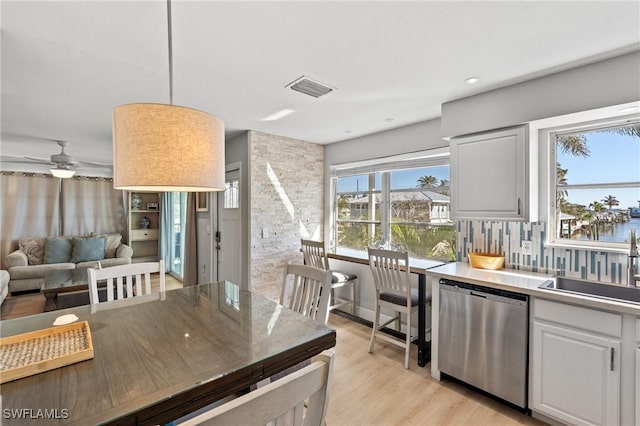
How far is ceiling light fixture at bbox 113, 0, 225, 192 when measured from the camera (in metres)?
1.04

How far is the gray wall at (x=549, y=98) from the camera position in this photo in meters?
1.81

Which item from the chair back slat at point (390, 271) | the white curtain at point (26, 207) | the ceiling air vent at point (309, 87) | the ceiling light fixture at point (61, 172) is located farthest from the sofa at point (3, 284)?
the chair back slat at point (390, 271)

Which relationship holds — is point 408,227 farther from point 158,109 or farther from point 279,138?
point 158,109

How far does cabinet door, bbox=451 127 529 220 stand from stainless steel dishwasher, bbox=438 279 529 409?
66cm

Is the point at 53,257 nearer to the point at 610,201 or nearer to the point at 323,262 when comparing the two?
the point at 323,262

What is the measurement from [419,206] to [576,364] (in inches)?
76.2

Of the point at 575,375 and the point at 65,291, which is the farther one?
the point at 65,291

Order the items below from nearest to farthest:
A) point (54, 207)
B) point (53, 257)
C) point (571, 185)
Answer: point (571, 185), point (53, 257), point (54, 207)

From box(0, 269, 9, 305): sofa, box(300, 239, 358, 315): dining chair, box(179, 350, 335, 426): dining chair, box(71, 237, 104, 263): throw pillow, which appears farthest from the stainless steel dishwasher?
box(71, 237, 104, 263): throw pillow

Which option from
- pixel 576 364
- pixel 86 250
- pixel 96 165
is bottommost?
pixel 576 364

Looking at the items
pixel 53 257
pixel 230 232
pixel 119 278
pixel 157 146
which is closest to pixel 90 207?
pixel 53 257

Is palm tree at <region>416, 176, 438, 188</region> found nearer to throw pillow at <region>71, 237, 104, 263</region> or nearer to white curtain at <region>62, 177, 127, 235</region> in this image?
throw pillow at <region>71, 237, 104, 263</region>

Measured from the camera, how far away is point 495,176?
7.75 feet

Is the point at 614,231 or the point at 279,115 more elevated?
the point at 279,115
